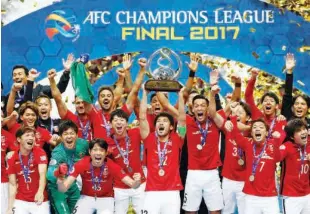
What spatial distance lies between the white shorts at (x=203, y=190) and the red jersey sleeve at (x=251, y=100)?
29.6 inches

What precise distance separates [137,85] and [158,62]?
383 millimetres

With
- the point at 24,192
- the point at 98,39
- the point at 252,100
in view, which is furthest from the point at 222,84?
the point at 24,192

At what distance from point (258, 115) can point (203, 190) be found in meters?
1.01

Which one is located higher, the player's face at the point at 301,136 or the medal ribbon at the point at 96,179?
the player's face at the point at 301,136

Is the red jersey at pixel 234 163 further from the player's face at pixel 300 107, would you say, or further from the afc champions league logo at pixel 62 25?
the afc champions league logo at pixel 62 25

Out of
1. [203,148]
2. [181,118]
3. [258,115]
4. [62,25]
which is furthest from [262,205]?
[62,25]

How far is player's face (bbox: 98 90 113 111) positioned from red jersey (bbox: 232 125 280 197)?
144 centimetres

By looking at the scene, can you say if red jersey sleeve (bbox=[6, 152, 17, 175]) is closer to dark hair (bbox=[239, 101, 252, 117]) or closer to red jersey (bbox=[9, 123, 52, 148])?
red jersey (bbox=[9, 123, 52, 148])

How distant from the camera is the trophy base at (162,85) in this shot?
7.36m

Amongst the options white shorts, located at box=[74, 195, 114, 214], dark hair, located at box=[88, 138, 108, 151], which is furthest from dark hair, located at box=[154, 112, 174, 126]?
white shorts, located at box=[74, 195, 114, 214]

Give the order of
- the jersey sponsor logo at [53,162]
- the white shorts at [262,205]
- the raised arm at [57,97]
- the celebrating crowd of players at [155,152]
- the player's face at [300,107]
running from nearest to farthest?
the white shorts at [262,205]
the celebrating crowd of players at [155,152]
the jersey sponsor logo at [53,162]
the player's face at [300,107]
the raised arm at [57,97]

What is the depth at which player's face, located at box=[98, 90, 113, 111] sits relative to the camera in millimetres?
7641

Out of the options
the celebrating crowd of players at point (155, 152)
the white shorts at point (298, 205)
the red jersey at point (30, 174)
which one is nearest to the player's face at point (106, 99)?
the celebrating crowd of players at point (155, 152)

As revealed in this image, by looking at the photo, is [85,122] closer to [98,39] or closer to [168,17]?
[98,39]
